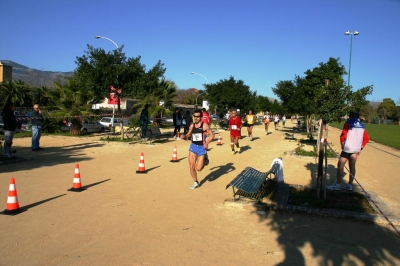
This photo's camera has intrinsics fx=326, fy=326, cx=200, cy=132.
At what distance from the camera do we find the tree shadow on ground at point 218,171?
8.44m

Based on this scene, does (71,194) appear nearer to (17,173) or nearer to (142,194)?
(142,194)

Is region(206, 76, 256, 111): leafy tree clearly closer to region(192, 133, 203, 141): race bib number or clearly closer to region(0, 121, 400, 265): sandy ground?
region(0, 121, 400, 265): sandy ground

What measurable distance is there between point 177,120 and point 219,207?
45.8 feet

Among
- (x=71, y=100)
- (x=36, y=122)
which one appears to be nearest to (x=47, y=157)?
(x=36, y=122)

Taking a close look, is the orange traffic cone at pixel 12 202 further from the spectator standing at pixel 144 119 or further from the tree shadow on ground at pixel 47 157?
the spectator standing at pixel 144 119

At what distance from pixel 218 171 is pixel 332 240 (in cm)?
516

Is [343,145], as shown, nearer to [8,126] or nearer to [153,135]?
[8,126]

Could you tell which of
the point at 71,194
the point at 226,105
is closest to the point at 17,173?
the point at 71,194

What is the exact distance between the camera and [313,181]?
8.44 m

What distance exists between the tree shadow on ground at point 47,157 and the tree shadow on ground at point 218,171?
4544mm

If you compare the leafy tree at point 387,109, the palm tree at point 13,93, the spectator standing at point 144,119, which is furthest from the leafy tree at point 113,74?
the leafy tree at point 387,109

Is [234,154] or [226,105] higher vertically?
[226,105]

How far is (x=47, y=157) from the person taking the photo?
1138cm

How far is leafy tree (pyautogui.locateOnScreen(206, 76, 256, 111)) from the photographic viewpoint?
133 feet
